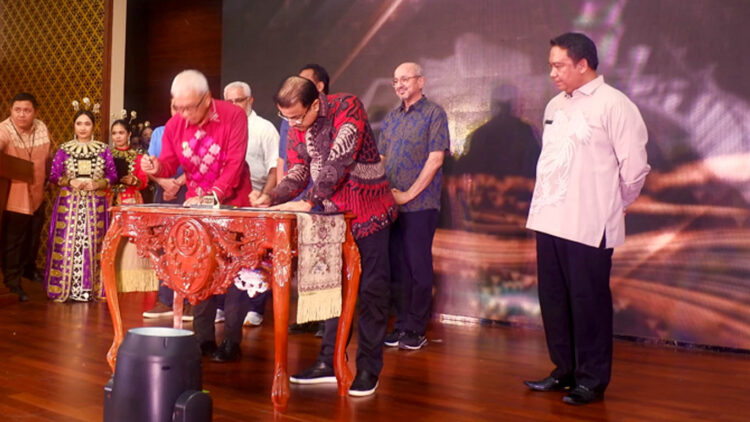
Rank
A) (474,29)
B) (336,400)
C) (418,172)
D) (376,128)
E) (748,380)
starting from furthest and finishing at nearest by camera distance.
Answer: (376,128), (474,29), (418,172), (748,380), (336,400)

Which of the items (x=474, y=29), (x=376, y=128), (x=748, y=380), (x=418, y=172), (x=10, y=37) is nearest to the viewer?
(x=748, y=380)

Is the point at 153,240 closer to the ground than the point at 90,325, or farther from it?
farther from it

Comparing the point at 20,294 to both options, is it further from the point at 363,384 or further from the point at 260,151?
the point at 363,384

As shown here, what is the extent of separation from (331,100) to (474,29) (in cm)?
242

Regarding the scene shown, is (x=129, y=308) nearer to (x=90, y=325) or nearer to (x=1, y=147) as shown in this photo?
(x=90, y=325)

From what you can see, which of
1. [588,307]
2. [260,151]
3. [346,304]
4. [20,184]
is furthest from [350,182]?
[20,184]

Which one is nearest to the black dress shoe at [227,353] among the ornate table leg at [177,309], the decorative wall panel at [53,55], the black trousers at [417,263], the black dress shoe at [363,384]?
the ornate table leg at [177,309]

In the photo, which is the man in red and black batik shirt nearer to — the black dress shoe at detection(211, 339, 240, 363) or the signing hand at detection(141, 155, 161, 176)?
the signing hand at detection(141, 155, 161, 176)

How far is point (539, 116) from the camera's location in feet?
16.4

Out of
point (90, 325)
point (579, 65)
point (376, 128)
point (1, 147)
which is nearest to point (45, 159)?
point (1, 147)

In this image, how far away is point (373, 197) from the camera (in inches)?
126

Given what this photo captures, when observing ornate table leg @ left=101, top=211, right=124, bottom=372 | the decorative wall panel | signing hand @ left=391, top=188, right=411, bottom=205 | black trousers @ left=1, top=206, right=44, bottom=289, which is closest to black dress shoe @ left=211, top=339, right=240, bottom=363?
ornate table leg @ left=101, top=211, right=124, bottom=372

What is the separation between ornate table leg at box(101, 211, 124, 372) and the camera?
132 inches

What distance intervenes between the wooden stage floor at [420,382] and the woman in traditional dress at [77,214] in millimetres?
952
